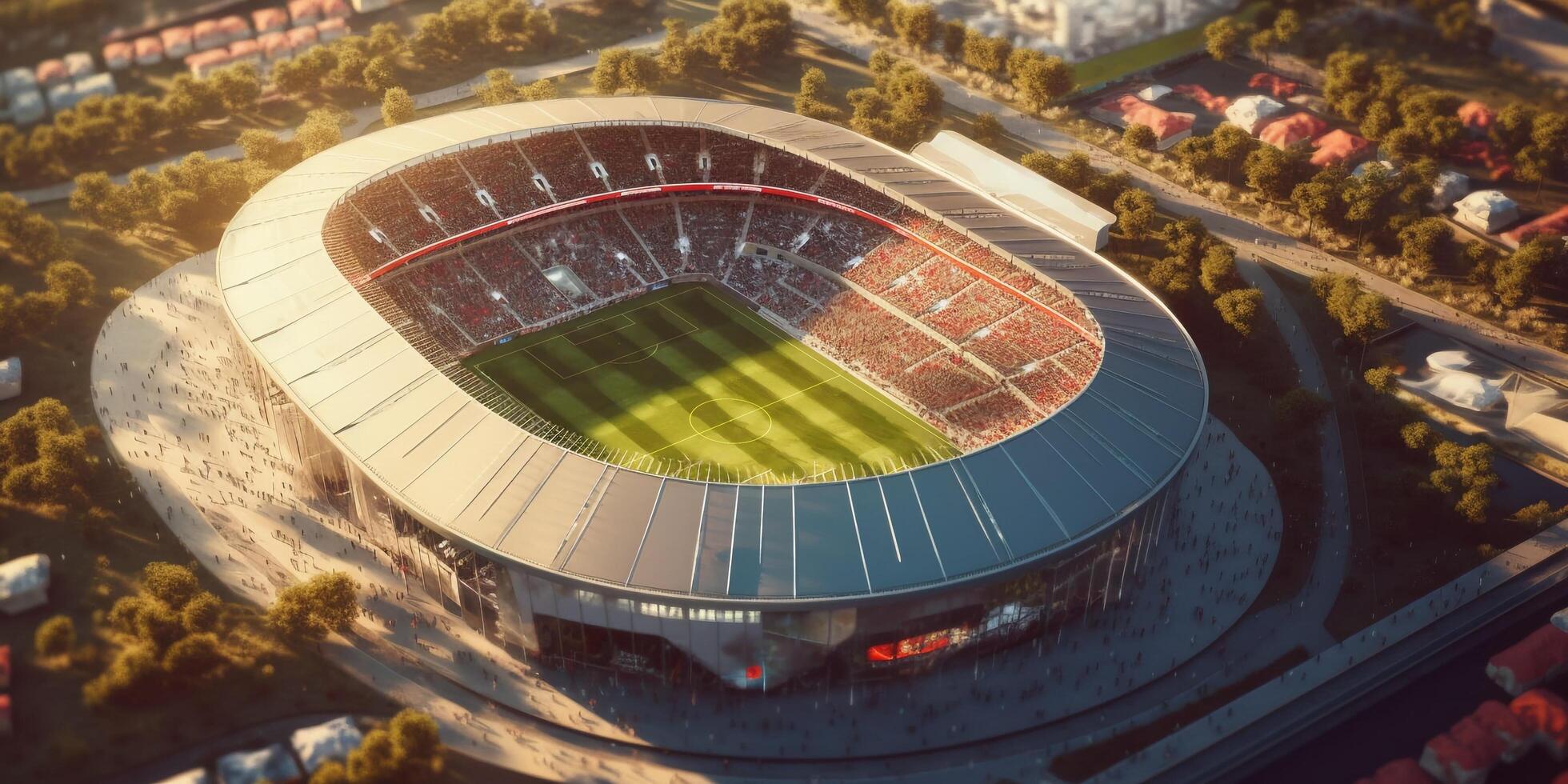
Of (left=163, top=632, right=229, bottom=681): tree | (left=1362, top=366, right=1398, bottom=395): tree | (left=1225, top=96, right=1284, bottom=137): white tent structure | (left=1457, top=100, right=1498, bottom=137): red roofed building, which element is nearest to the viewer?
(left=163, top=632, right=229, bottom=681): tree

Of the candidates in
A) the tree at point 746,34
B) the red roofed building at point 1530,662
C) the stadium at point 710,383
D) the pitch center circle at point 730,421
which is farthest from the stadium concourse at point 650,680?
the tree at point 746,34

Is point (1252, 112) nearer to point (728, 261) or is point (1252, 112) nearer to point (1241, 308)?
point (1241, 308)

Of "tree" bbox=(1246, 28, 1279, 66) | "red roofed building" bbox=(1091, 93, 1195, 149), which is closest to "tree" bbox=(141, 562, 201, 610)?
"red roofed building" bbox=(1091, 93, 1195, 149)

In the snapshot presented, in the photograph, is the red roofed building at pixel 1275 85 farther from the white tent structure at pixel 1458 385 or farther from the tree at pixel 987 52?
the white tent structure at pixel 1458 385

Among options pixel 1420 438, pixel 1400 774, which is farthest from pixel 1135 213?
pixel 1400 774

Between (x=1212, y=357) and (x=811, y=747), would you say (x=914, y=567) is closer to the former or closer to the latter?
(x=811, y=747)

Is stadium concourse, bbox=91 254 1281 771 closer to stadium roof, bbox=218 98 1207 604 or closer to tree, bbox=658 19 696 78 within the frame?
stadium roof, bbox=218 98 1207 604

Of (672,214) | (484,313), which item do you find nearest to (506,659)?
(484,313)
